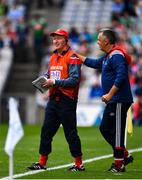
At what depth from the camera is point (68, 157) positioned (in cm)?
1761

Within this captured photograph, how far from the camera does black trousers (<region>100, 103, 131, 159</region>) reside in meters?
15.0

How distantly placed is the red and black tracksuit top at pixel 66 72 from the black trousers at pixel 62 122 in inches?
4.4

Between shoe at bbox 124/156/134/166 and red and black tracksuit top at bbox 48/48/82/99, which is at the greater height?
red and black tracksuit top at bbox 48/48/82/99

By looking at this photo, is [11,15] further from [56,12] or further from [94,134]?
[94,134]

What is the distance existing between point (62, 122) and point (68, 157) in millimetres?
2586

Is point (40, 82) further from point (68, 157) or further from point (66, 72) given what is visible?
point (68, 157)

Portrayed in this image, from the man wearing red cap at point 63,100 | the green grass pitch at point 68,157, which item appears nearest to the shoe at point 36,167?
the man wearing red cap at point 63,100

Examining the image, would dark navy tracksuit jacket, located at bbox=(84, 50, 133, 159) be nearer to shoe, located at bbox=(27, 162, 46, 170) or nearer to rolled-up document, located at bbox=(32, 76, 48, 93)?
rolled-up document, located at bbox=(32, 76, 48, 93)

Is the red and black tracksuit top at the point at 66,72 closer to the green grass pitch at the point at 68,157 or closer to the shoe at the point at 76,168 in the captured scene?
the shoe at the point at 76,168

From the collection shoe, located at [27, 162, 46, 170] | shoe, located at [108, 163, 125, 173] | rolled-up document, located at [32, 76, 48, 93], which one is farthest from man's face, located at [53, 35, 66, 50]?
shoe, located at [108, 163, 125, 173]

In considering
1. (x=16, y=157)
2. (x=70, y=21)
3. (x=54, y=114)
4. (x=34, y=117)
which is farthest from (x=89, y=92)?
(x=54, y=114)

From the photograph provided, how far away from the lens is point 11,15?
3891 centimetres

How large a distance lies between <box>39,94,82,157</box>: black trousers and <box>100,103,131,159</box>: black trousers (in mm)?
469

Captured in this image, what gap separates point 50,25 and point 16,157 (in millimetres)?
22389
